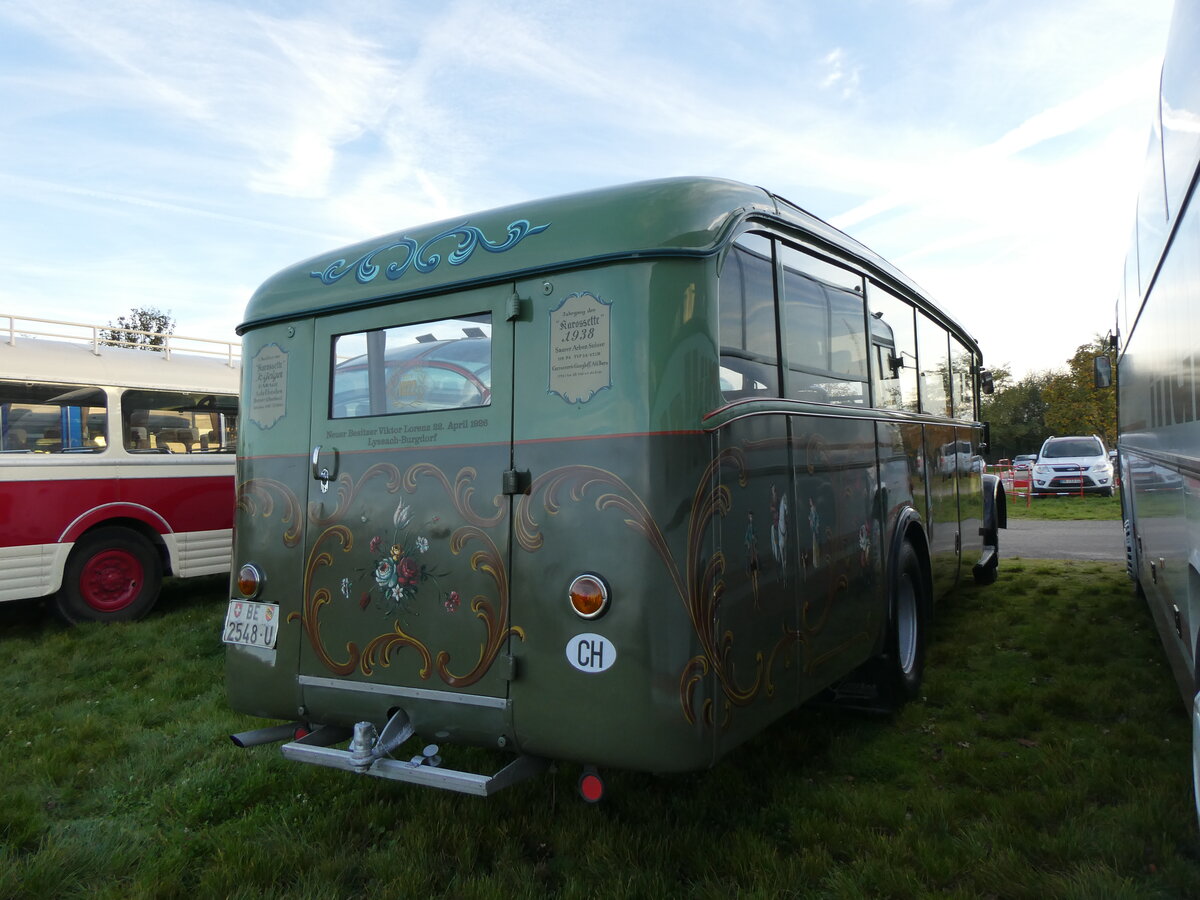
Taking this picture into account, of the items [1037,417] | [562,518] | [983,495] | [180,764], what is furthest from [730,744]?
[1037,417]

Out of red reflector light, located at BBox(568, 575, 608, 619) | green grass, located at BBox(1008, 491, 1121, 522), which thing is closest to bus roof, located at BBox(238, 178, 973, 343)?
red reflector light, located at BBox(568, 575, 608, 619)

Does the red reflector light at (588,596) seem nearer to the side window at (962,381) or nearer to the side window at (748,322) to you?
the side window at (748,322)

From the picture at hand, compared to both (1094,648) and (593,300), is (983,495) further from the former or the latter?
(593,300)

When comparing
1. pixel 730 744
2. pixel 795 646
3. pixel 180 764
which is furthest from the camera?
pixel 180 764

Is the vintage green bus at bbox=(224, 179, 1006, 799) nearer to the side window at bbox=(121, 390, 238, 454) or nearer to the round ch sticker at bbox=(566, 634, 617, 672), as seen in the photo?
the round ch sticker at bbox=(566, 634, 617, 672)

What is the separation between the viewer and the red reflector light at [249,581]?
413 centimetres

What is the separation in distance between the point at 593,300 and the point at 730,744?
1766mm

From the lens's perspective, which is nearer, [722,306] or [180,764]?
[722,306]

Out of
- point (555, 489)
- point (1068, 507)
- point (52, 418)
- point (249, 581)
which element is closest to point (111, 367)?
point (52, 418)

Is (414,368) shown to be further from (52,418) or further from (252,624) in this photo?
(52,418)

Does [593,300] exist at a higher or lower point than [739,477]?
higher

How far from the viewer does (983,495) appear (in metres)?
8.74

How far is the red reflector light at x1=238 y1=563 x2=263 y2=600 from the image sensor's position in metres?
4.13

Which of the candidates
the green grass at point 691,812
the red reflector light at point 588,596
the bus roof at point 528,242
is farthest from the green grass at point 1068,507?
the red reflector light at point 588,596
